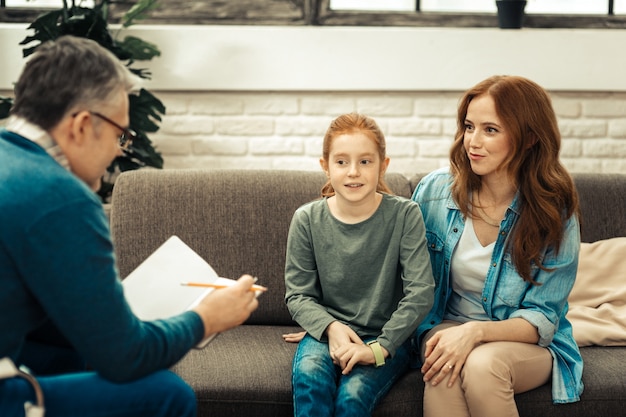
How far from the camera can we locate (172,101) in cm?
332

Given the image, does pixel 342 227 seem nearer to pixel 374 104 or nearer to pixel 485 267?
pixel 485 267

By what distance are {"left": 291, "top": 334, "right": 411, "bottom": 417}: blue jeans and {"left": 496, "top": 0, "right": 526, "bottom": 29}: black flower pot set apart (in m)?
1.73

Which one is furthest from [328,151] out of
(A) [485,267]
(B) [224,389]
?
(B) [224,389]

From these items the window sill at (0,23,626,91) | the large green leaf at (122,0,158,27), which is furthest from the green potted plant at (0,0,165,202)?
the window sill at (0,23,626,91)

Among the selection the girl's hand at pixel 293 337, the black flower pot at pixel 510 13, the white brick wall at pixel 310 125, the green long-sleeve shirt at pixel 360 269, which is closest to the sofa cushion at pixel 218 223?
the girl's hand at pixel 293 337

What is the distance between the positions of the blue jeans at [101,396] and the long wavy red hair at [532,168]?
1021mm

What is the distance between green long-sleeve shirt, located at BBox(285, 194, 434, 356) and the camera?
87.0 inches

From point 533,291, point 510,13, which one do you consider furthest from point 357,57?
point 533,291

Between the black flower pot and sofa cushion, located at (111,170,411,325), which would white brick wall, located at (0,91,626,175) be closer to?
the black flower pot

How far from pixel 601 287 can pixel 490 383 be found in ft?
2.52

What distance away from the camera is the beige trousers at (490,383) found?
2.01 metres

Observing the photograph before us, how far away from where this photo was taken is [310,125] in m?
3.36

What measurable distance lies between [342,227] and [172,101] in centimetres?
132

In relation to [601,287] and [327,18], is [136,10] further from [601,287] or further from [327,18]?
[601,287]
